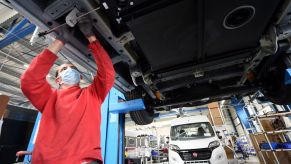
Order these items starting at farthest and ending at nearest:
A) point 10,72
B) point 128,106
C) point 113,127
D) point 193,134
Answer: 1. point 10,72
2. point 193,134
3. point 113,127
4. point 128,106

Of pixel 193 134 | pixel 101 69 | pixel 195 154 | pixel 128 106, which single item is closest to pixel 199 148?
pixel 195 154

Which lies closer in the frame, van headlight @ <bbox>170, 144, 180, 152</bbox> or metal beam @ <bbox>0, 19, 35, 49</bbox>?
metal beam @ <bbox>0, 19, 35, 49</bbox>

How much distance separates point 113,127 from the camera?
3039 mm

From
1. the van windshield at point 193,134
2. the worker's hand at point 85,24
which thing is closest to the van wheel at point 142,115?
the worker's hand at point 85,24

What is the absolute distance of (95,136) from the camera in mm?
1332

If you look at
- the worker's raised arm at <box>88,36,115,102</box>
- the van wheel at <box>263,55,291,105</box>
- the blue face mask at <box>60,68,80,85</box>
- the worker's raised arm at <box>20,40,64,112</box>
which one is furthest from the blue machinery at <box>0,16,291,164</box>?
the van wheel at <box>263,55,291,105</box>

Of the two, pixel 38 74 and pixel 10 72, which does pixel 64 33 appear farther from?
pixel 10 72

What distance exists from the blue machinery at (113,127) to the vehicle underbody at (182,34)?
55 cm

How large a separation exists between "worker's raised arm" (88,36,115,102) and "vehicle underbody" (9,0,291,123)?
0.14 metres

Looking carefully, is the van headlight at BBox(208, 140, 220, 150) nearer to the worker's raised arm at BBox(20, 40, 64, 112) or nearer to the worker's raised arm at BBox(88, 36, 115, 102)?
the worker's raised arm at BBox(88, 36, 115, 102)

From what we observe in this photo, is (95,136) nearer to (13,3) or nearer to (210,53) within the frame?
(13,3)

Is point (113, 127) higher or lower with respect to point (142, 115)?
lower

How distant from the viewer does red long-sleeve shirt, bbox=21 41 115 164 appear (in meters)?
1.17

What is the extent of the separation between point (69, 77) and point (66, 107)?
1.20ft
